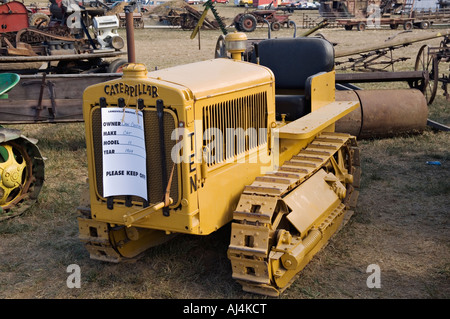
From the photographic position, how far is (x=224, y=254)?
5.25m

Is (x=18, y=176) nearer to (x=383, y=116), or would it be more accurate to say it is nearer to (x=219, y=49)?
(x=219, y=49)

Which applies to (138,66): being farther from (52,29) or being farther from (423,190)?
(52,29)

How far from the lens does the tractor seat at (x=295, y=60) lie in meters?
6.52

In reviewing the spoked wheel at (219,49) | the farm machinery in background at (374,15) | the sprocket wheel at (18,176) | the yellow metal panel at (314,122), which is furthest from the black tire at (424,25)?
the sprocket wheel at (18,176)

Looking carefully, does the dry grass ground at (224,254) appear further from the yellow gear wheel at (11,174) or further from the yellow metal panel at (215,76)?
the yellow metal panel at (215,76)

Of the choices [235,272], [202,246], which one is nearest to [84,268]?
[202,246]

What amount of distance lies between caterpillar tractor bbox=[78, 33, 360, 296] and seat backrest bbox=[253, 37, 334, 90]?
126cm

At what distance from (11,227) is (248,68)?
9.84 feet

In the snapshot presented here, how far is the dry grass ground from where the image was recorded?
4664 mm

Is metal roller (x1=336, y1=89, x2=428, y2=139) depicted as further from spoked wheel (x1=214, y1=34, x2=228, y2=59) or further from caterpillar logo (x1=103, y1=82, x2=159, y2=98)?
caterpillar logo (x1=103, y1=82, x2=159, y2=98)

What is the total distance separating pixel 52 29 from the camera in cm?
1279

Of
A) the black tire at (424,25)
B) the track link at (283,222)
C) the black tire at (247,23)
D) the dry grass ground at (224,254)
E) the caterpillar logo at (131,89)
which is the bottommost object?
the dry grass ground at (224,254)

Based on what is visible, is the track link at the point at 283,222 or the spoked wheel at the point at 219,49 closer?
the track link at the point at 283,222

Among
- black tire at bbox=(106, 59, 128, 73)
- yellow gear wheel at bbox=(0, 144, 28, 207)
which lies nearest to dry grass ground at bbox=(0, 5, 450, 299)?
yellow gear wheel at bbox=(0, 144, 28, 207)
